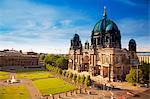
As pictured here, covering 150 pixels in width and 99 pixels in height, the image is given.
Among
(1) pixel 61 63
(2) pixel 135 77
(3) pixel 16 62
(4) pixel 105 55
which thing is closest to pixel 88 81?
(2) pixel 135 77

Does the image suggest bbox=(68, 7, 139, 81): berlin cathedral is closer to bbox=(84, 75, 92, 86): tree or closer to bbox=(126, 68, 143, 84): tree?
bbox=(126, 68, 143, 84): tree

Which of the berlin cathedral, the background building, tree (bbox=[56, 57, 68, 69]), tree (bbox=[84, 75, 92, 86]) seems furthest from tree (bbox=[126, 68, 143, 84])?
the background building

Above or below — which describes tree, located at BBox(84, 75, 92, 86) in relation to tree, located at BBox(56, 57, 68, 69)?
below

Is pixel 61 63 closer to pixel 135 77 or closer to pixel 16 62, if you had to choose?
pixel 16 62

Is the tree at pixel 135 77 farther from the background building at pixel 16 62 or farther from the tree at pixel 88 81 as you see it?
the background building at pixel 16 62

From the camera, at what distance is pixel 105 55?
172 feet

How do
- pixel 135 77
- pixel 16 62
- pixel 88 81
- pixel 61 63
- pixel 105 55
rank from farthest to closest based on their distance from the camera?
pixel 16 62 → pixel 61 63 → pixel 105 55 → pixel 135 77 → pixel 88 81

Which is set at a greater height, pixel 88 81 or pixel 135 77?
pixel 135 77

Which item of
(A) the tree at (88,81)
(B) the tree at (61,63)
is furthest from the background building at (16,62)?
(A) the tree at (88,81)

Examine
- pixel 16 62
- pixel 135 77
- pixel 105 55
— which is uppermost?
pixel 105 55

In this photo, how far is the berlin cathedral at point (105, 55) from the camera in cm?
4912

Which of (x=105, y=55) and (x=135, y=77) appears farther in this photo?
(x=105, y=55)

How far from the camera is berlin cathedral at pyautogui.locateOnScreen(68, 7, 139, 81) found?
49125mm

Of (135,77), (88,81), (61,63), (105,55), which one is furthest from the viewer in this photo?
(61,63)
